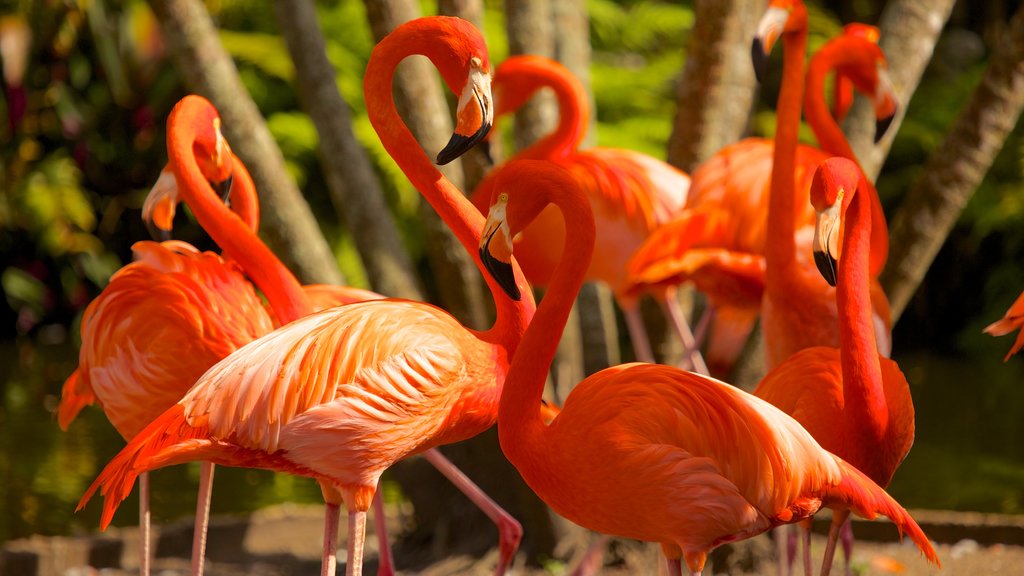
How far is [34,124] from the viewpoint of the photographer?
9305mm

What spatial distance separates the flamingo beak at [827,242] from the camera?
250cm

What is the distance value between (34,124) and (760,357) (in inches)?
274

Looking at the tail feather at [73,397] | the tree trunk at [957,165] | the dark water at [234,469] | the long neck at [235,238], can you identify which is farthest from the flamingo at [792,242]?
the dark water at [234,469]

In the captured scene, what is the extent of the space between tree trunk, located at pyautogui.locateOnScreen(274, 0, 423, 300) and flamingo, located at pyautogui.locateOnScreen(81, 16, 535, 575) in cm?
133

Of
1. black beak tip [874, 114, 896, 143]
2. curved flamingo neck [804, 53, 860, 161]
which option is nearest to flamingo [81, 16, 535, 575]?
curved flamingo neck [804, 53, 860, 161]

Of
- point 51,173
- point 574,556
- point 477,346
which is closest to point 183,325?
point 477,346

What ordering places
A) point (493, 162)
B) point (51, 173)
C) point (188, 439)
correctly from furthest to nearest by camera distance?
1. point (51, 173)
2. point (493, 162)
3. point (188, 439)

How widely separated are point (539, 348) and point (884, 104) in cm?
153

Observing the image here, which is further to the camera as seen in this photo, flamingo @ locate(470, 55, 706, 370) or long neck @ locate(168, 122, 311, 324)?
flamingo @ locate(470, 55, 706, 370)

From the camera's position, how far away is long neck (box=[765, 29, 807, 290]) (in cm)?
326

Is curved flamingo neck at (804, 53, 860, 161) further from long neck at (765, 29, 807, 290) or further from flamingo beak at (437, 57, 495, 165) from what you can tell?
flamingo beak at (437, 57, 495, 165)

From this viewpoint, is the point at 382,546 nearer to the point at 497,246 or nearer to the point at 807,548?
the point at 807,548

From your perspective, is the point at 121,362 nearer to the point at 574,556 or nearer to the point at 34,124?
the point at 574,556

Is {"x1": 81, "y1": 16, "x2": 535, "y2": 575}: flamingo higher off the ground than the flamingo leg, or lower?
higher
